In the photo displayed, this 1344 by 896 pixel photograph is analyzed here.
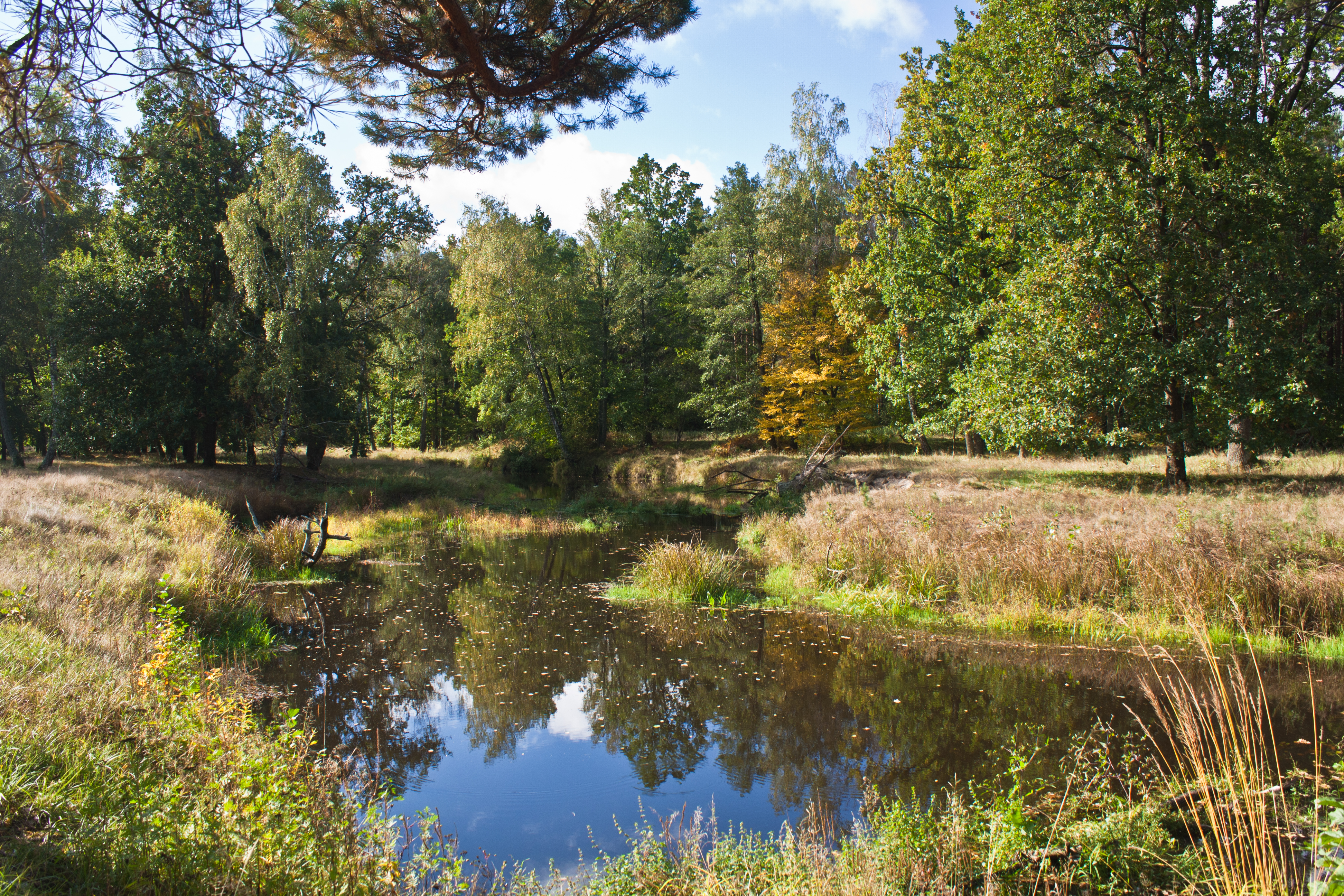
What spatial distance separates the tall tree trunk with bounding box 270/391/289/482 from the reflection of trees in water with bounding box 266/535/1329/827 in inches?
548

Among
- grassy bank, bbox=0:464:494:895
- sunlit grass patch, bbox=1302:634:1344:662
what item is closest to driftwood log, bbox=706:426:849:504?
sunlit grass patch, bbox=1302:634:1344:662

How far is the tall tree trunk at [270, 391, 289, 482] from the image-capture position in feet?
74.6

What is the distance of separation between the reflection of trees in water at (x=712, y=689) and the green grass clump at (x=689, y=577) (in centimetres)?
39

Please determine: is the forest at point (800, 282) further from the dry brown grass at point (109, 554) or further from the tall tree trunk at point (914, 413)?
the dry brown grass at point (109, 554)

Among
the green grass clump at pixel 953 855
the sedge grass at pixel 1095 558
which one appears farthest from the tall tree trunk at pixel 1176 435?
the green grass clump at pixel 953 855

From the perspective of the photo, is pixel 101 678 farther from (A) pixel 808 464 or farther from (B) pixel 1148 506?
(A) pixel 808 464

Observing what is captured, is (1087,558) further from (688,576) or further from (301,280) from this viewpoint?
(301,280)

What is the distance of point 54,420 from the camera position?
21516mm

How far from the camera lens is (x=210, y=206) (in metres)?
23.8

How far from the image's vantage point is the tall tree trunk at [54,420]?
70.3 ft

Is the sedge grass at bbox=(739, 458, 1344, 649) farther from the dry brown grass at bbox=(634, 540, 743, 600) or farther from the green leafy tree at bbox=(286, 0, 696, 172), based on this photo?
the green leafy tree at bbox=(286, 0, 696, 172)

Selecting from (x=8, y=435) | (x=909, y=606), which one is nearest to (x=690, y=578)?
(x=909, y=606)

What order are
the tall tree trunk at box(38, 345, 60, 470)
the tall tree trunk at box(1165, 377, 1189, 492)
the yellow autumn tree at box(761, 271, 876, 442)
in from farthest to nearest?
the yellow autumn tree at box(761, 271, 876, 442) < the tall tree trunk at box(38, 345, 60, 470) < the tall tree trunk at box(1165, 377, 1189, 492)

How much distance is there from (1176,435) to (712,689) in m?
11.6
